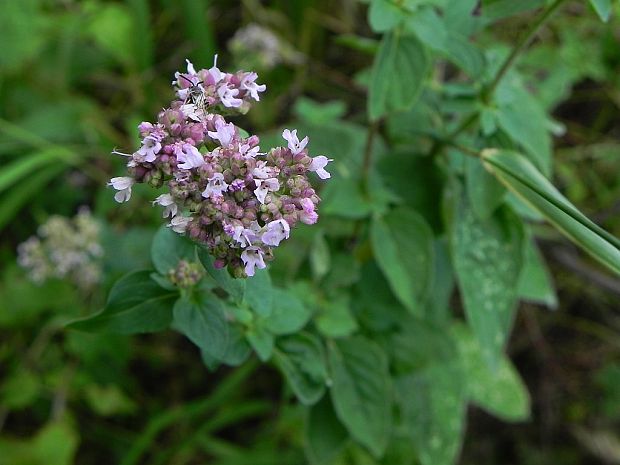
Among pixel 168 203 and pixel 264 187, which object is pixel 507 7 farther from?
pixel 168 203

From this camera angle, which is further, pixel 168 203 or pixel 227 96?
pixel 227 96

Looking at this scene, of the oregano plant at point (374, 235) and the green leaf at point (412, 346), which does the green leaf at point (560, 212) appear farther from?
the green leaf at point (412, 346)

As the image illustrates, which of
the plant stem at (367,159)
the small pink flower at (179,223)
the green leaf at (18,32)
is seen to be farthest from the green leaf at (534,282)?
the green leaf at (18,32)

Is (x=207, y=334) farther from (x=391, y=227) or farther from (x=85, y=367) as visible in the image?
(x=85, y=367)

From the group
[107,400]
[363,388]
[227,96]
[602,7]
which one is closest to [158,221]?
[107,400]

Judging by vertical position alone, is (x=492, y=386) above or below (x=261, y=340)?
below

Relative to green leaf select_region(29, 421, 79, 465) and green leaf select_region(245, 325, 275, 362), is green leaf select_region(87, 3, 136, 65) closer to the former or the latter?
green leaf select_region(29, 421, 79, 465)

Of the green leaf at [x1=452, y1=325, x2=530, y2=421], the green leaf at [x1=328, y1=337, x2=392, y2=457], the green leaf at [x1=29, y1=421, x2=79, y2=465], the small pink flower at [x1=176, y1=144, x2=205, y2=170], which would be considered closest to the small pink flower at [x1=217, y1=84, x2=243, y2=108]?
the small pink flower at [x1=176, y1=144, x2=205, y2=170]
